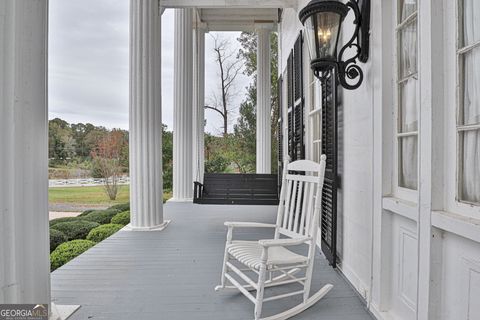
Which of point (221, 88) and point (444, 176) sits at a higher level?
point (221, 88)

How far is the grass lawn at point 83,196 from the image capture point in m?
5.74

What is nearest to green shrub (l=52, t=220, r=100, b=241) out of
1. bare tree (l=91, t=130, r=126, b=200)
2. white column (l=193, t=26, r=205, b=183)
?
bare tree (l=91, t=130, r=126, b=200)

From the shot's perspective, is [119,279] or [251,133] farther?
[251,133]

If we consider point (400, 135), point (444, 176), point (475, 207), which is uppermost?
point (400, 135)

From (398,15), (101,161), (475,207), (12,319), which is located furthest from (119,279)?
(101,161)

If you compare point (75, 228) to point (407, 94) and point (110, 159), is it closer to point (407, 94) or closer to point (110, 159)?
point (110, 159)

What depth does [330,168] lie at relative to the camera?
2973mm

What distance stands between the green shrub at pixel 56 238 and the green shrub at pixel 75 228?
0.35 feet

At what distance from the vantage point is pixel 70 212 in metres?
6.14

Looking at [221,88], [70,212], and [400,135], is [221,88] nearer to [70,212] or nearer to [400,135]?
[70,212]

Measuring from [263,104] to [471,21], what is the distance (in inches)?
271

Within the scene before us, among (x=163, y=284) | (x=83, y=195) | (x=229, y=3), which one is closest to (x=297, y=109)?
(x=229, y=3)

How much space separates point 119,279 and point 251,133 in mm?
8543

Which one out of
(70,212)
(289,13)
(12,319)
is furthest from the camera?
(70,212)
